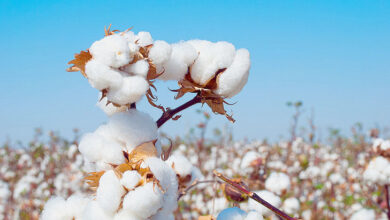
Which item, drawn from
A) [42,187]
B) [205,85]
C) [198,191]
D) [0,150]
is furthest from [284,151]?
[205,85]

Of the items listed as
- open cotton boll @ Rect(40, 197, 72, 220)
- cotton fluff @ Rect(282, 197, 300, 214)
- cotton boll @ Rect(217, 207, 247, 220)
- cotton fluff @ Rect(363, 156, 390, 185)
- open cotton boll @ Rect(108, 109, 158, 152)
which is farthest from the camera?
cotton fluff @ Rect(282, 197, 300, 214)

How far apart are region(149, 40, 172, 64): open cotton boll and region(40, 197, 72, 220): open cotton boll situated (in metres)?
0.43

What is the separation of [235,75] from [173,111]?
0.18 metres

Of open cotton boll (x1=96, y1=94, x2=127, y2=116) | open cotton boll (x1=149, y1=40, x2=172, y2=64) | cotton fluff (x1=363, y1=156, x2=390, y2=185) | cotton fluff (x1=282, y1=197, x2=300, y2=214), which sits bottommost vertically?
cotton fluff (x1=282, y1=197, x2=300, y2=214)

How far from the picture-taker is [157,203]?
0.75 metres

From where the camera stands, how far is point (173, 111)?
96cm

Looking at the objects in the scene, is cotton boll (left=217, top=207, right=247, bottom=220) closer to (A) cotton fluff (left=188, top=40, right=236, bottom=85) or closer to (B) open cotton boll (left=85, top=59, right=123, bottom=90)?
(A) cotton fluff (left=188, top=40, right=236, bottom=85)

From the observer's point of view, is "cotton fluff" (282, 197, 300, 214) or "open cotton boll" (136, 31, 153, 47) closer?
"open cotton boll" (136, 31, 153, 47)

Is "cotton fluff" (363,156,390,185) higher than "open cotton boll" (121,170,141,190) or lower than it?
lower

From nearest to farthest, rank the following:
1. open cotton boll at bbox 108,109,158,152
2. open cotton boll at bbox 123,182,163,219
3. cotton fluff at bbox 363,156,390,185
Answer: open cotton boll at bbox 123,182,163,219
open cotton boll at bbox 108,109,158,152
cotton fluff at bbox 363,156,390,185

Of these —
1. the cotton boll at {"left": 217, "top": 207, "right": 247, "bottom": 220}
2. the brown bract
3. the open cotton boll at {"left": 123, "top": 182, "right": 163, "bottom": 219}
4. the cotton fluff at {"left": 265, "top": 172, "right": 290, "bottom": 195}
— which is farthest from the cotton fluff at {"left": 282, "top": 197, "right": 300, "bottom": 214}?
the open cotton boll at {"left": 123, "top": 182, "right": 163, "bottom": 219}

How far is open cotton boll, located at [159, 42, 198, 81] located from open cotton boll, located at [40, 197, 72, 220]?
40 cm

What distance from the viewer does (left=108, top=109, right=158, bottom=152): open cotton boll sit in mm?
833

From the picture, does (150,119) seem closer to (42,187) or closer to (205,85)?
(205,85)
